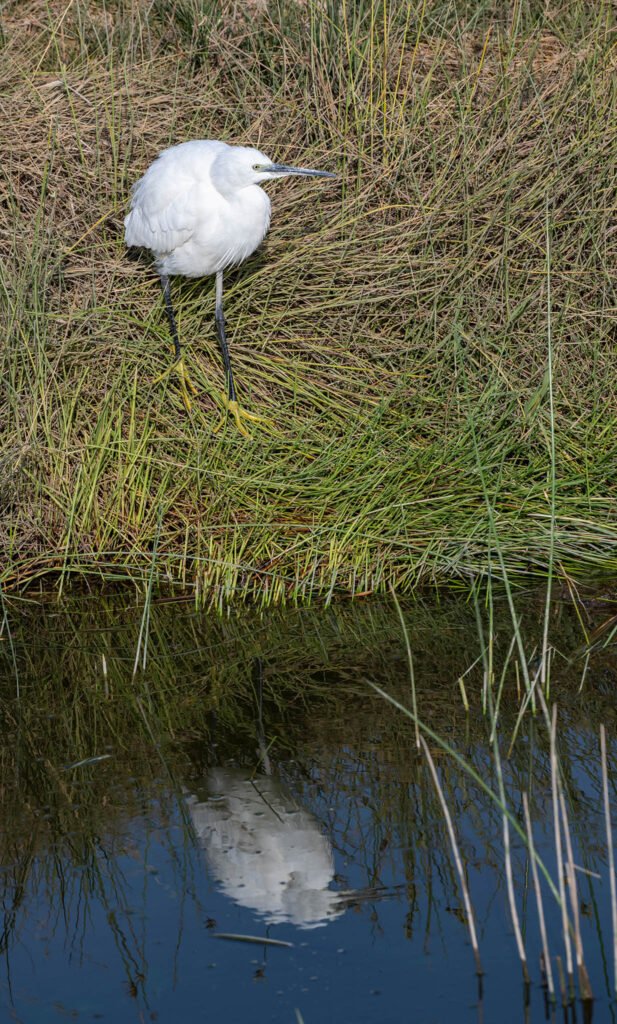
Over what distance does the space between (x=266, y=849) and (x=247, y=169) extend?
2.40 m

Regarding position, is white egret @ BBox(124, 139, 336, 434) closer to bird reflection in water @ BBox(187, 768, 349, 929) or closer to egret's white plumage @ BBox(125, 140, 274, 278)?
egret's white plumage @ BBox(125, 140, 274, 278)

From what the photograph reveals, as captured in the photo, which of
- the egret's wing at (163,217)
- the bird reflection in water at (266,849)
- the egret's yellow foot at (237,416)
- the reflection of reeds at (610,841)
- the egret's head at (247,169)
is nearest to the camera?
the reflection of reeds at (610,841)

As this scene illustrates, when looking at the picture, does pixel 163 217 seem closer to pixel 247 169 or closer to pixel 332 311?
pixel 247 169

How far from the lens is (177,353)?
4301 millimetres

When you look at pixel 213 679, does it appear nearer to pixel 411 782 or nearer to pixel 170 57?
pixel 411 782

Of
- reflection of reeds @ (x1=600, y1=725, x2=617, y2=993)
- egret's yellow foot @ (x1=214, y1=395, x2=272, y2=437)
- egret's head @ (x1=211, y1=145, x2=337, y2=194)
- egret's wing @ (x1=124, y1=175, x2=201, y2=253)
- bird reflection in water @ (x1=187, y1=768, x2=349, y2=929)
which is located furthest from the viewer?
egret's yellow foot @ (x1=214, y1=395, x2=272, y2=437)

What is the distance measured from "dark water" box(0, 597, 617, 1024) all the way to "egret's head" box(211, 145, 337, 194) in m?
1.50

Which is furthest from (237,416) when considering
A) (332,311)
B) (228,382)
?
(332,311)

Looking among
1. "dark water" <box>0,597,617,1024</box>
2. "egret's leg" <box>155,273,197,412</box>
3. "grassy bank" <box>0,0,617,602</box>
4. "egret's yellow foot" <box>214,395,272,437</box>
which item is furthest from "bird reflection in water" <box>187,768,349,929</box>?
"egret's leg" <box>155,273,197,412</box>

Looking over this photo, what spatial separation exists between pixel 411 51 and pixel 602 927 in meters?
4.20

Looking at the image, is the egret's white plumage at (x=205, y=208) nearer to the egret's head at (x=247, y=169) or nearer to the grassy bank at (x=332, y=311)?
the egret's head at (x=247, y=169)

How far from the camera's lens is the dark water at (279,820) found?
6.72 feet

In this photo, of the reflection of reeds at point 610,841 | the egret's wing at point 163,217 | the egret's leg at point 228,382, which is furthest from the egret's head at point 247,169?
the reflection of reeds at point 610,841

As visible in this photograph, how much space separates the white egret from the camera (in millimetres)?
3979
